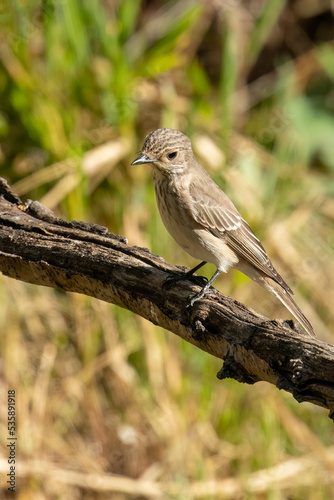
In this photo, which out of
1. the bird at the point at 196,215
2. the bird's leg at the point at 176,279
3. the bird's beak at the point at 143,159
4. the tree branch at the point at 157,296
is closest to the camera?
the tree branch at the point at 157,296

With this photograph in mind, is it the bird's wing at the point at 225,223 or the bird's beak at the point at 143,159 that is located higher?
the bird's beak at the point at 143,159

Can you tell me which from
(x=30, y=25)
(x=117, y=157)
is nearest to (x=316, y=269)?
(x=117, y=157)

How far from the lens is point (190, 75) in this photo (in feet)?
20.3

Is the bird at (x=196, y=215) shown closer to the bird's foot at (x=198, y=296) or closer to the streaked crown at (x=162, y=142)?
the streaked crown at (x=162, y=142)

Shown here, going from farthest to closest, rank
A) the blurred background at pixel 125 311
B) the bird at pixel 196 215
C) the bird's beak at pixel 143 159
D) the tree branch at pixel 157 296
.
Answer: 1. the blurred background at pixel 125 311
2. the bird at pixel 196 215
3. the bird's beak at pixel 143 159
4. the tree branch at pixel 157 296

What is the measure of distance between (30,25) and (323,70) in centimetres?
337

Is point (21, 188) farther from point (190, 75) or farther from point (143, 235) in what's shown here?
point (190, 75)

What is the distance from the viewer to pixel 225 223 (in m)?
4.09

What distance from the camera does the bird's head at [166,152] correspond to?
3.87 m

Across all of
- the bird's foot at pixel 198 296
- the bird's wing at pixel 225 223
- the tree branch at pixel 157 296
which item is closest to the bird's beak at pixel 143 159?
the bird's wing at pixel 225 223

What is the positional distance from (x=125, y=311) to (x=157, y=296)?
6.80 feet

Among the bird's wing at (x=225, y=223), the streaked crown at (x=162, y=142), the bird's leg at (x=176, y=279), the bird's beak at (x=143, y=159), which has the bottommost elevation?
the bird's leg at (x=176, y=279)

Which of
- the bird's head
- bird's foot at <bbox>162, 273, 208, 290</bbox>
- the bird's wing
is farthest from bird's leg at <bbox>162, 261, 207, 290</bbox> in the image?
the bird's head

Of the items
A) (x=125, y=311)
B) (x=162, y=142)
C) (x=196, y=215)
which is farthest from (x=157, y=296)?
(x=125, y=311)
